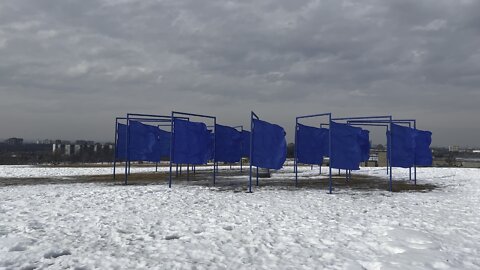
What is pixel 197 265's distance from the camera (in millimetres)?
5391

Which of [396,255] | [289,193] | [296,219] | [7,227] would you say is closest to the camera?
[396,255]

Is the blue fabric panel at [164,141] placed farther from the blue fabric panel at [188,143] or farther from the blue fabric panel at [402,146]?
the blue fabric panel at [402,146]

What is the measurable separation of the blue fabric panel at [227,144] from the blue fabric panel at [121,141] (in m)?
4.93

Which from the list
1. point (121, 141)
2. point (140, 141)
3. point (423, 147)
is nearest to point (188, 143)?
point (140, 141)

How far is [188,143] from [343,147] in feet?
19.2

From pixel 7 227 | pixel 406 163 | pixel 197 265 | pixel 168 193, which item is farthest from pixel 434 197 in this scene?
pixel 7 227

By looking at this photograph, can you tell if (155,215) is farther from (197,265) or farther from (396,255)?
(396,255)

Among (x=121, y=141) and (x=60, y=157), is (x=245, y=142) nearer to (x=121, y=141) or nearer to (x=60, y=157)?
(x=121, y=141)

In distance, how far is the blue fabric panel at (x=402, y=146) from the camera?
52.7 feet

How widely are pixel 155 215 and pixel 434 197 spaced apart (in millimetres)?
9271

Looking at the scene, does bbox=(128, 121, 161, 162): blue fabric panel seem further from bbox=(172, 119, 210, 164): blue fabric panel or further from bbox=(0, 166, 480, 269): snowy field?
bbox=(0, 166, 480, 269): snowy field

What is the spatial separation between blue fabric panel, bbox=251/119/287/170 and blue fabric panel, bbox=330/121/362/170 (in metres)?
1.86

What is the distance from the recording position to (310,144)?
16453 millimetres

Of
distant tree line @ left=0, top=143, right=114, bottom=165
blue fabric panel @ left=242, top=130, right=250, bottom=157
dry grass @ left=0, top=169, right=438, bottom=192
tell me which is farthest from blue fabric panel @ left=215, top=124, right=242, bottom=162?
distant tree line @ left=0, top=143, right=114, bottom=165
